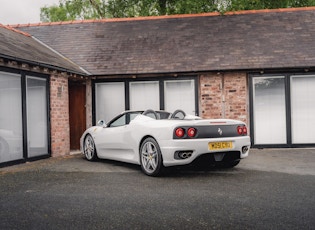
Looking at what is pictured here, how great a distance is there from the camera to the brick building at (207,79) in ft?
34.4

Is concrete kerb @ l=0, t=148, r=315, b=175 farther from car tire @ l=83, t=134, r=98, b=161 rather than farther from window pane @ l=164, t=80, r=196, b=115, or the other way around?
window pane @ l=164, t=80, r=196, b=115

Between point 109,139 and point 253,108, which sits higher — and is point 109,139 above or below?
below

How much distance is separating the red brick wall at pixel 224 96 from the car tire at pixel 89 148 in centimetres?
398

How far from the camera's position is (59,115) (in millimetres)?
9578

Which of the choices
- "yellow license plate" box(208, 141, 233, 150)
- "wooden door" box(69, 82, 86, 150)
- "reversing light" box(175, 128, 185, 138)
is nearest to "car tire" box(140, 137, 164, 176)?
"reversing light" box(175, 128, 185, 138)

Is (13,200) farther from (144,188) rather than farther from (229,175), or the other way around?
(229,175)

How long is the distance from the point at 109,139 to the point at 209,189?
322 centimetres

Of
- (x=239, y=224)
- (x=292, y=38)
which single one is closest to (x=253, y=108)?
(x=292, y=38)

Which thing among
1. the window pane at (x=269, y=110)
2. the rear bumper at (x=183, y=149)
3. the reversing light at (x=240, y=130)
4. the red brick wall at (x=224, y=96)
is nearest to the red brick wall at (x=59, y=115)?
the red brick wall at (x=224, y=96)

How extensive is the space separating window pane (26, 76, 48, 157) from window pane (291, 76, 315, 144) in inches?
292

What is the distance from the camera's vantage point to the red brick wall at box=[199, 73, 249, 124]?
422 inches

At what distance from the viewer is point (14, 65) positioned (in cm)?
767

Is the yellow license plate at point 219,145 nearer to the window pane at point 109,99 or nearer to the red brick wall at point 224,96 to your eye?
the red brick wall at point 224,96

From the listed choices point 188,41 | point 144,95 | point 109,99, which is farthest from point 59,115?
point 188,41
